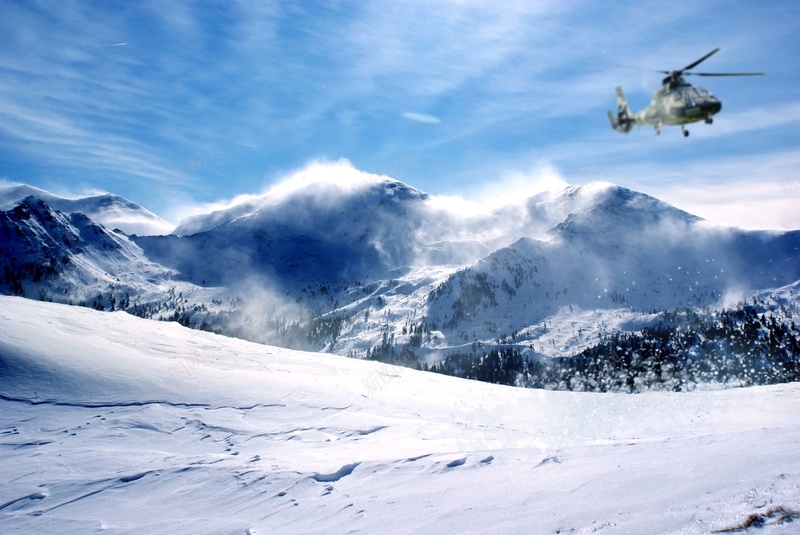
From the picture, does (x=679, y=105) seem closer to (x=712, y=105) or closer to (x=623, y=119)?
(x=712, y=105)

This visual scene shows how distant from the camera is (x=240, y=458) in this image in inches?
707

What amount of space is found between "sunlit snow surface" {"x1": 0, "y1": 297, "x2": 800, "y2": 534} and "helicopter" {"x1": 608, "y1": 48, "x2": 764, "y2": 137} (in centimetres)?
801

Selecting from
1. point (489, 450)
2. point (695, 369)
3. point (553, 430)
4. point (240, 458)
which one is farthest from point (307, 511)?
point (695, 369)

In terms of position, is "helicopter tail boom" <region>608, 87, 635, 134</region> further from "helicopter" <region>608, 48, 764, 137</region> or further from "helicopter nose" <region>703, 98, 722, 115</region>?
"helicopter nose" <region>703, 98, 722, 115</region>

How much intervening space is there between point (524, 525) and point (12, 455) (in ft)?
61.4

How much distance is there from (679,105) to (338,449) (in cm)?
1732

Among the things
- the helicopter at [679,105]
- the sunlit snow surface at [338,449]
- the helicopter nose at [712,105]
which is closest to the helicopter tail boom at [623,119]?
the helicopter at [679,105]

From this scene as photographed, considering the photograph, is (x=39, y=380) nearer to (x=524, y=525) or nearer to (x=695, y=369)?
(x=524, y=525)

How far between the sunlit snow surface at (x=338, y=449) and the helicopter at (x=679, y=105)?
8.01m

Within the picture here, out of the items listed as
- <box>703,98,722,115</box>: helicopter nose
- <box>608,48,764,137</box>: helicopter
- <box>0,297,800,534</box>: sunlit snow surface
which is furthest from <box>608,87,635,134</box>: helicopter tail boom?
<box>0,297,800,534</box>: sunlit snow surface

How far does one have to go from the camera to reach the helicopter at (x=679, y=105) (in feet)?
24.3

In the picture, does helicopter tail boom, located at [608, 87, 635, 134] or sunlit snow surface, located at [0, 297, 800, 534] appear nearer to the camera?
helicopter tail boom, located at [608, 87, 635, 134]

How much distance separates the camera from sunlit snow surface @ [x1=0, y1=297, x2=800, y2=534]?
1212 cm

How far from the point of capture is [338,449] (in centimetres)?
1931
